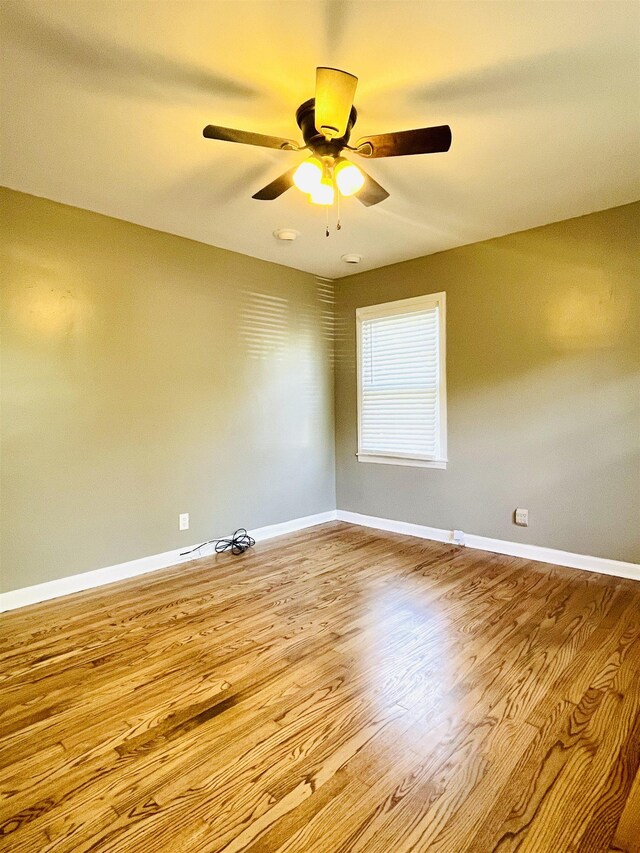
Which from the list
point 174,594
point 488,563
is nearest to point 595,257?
point 488,563

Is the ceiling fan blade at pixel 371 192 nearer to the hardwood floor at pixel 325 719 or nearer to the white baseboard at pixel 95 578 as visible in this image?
the hardwood floor at pixel 325 719

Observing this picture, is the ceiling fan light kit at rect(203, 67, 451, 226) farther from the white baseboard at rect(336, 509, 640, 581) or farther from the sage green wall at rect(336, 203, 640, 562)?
the white baseboard at rect(336, 509, 640, 581)

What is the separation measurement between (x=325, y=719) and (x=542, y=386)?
2.86m

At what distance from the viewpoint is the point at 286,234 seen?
3.53 metres

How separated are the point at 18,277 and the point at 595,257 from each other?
3.93m

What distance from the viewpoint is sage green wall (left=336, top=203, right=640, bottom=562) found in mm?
3182

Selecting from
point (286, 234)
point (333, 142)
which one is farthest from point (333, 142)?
point (286, 234)

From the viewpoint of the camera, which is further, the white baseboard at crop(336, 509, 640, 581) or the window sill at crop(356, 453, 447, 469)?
the window sill at crop(356, 453, 447, 469)

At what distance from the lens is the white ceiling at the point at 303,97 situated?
1638 mm

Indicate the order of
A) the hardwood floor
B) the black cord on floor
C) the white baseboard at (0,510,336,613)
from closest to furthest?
the hardwood floor → the white baseboard at (0,510,336,613) → the black cord on floor

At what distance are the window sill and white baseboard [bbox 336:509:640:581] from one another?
57 cm

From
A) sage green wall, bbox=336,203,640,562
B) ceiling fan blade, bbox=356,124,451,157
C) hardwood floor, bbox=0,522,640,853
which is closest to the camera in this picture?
hardwood floor, bbox=0,522,640,853

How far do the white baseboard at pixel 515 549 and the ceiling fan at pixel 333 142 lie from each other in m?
2.86

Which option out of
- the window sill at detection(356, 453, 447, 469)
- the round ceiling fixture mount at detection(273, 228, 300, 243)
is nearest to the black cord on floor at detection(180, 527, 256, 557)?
the window sill at detection(356, 453, 447, 469)
